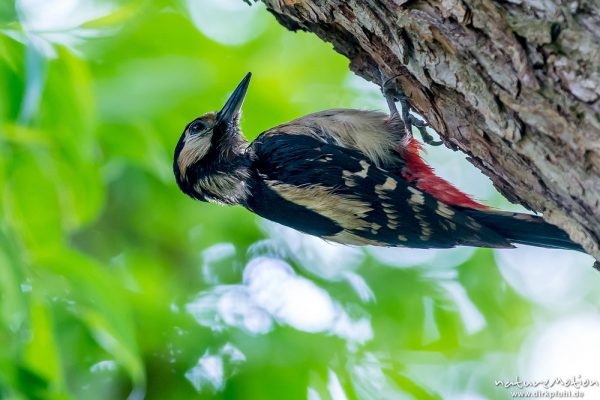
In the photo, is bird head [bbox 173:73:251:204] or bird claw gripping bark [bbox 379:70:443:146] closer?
bird claw gripping bark [bbox 379:70:443:146]

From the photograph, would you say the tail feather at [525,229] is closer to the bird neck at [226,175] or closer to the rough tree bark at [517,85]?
the rough tree bark at [517,85]

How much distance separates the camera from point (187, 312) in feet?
12.3

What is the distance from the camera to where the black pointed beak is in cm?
321

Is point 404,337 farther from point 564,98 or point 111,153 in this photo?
point 564,98

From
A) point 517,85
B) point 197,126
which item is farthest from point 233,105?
point 517,85

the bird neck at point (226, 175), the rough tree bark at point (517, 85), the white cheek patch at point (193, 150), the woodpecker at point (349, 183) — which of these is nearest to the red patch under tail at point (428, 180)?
the woodpecker at point (349, 183)

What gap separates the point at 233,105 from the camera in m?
3.31

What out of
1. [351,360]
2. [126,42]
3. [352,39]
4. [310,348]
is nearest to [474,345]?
[351,360]

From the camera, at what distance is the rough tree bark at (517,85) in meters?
1.61

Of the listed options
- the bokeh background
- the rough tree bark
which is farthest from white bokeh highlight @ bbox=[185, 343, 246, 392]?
the rough tree bark

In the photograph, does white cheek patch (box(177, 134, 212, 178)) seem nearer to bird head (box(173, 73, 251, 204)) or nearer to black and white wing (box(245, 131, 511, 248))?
bird head (box(173, 73, 251, 204))

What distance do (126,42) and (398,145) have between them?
4.50 feet

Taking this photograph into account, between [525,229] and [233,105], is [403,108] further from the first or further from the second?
[233,105]

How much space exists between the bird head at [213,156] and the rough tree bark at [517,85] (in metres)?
1.28
